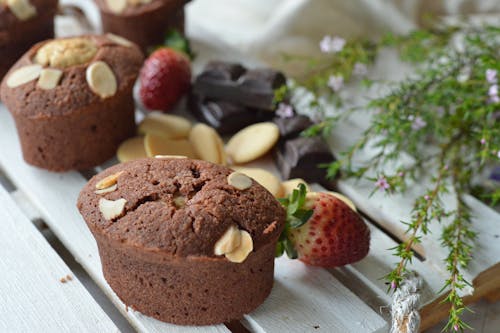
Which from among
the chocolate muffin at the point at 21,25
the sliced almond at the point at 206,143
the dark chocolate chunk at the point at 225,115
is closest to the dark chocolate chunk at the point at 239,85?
the dark chocolate chunk at the point at 225,115

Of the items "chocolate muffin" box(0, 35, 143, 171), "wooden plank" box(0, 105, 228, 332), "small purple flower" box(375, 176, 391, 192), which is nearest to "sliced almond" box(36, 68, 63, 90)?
"chocolate muffin" box(0, 35, 143, 171)

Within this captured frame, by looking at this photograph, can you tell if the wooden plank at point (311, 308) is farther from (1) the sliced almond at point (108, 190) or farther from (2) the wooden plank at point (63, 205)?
(1) the sliced almond at point (108, 190)

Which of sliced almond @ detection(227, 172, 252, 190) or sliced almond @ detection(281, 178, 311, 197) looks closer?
sliced almond @ detection(227, 172, 252, 190)

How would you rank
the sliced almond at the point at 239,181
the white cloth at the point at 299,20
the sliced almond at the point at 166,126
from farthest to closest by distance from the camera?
the white cloth at the point at 299,20, the sliced almond at the point at 166,126, the sliced almond at the point at 239,181

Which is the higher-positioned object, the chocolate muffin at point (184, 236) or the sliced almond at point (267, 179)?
the chocolate muffin at point (184, 236)

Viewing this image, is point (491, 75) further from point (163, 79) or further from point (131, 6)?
point (131, 6)

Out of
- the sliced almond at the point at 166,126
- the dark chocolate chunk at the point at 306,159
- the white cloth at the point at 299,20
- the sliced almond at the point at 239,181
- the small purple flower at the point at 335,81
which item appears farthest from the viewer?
the white cloth at the point at 299,20

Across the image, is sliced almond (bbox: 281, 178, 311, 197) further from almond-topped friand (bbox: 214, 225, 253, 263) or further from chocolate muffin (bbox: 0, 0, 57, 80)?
chocolate muffin (bbox: 0, 0, 57, 80)
